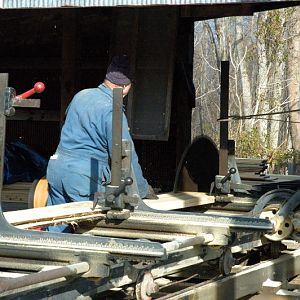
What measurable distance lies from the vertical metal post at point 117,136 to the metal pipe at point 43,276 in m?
1.14

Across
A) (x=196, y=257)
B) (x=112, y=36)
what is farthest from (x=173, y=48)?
(x=196, y=257)

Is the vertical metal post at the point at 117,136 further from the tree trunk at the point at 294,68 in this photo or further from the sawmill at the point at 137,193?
the tree trunk at the point at 294,68

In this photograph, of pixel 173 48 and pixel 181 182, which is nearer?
pixel 181 182

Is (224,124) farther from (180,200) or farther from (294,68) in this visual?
(294,68)

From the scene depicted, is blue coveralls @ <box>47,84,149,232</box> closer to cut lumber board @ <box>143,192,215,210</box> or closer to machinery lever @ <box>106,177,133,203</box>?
cut lumber board @ <box>143,192,215,210</box>

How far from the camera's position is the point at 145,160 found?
31.6ft

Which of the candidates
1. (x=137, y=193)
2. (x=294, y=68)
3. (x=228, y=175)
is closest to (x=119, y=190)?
(x=137, y=193)

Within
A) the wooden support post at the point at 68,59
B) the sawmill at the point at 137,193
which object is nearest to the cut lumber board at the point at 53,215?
the sawmill at the point at 137,193

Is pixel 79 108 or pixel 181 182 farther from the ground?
pixel 79 108

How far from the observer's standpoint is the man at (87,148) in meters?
5.90

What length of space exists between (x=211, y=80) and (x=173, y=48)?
113ft

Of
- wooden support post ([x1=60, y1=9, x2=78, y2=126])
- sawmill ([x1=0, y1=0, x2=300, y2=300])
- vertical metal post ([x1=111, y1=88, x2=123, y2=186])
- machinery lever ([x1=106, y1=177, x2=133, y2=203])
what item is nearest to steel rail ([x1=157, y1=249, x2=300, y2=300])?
sawmill ([x1=0, y1=0, x2=300, y2=300])

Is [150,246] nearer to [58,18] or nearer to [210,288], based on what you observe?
[210,288]

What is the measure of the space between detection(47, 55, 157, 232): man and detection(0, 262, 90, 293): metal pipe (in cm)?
194
